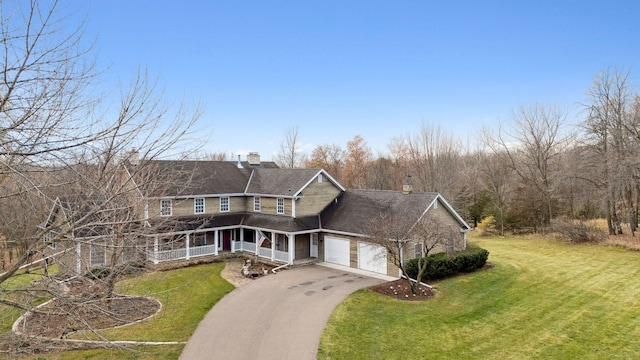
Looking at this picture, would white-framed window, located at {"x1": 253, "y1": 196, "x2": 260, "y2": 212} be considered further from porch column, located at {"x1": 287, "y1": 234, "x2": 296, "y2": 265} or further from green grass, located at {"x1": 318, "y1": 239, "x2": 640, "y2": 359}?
green grass, located at {"x1": 318, "y1": 239, "x2": 640, "y2": 359}

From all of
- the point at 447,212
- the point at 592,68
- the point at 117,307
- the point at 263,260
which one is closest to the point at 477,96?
the point at 592,68

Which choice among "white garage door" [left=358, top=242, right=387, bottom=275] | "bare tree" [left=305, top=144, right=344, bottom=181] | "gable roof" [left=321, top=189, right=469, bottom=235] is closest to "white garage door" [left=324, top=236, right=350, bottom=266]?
"gable roof" [left=321, top=189, right=469, bottom=235]

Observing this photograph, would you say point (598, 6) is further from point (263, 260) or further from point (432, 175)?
point (432, 175)

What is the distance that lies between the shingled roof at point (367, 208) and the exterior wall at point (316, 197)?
0.54 m

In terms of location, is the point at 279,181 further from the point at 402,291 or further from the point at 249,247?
the point at 402,291

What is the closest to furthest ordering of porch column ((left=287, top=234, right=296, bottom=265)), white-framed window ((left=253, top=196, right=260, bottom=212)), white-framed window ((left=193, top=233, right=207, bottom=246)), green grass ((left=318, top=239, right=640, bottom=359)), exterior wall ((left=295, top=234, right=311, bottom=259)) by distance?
green grass ((left=318, top=239, right=640, bottom=359)) → porch column ((left=287, top=234, right=296, bottom=265)) → exterior wall ((left=295, top=234, right=311, bottom=259)) → white-framed window ((left=193, top=233, right=207, bottom=246)) → white-framed window ((left=253, top=196, right=260, bottom=212))

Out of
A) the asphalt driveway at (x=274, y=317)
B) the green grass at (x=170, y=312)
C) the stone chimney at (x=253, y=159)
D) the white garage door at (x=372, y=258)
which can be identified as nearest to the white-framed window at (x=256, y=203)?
the stone chimney at (x=253, y=159)

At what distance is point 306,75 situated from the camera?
29.5 m

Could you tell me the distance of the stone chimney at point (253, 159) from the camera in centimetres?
3219

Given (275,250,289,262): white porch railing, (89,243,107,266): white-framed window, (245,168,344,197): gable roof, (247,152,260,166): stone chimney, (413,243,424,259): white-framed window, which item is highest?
(247,152,260,166): stone chimney

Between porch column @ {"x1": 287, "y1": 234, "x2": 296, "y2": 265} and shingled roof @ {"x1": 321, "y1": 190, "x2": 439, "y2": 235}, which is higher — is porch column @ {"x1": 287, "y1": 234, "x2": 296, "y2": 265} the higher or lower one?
the lower one

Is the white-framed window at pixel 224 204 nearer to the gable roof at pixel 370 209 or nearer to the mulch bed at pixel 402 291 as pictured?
the gable roof at pixel 370 209

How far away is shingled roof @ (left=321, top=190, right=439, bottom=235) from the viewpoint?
22.0m

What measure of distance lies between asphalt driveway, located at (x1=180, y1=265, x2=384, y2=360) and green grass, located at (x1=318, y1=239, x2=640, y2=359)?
29.9 inches
